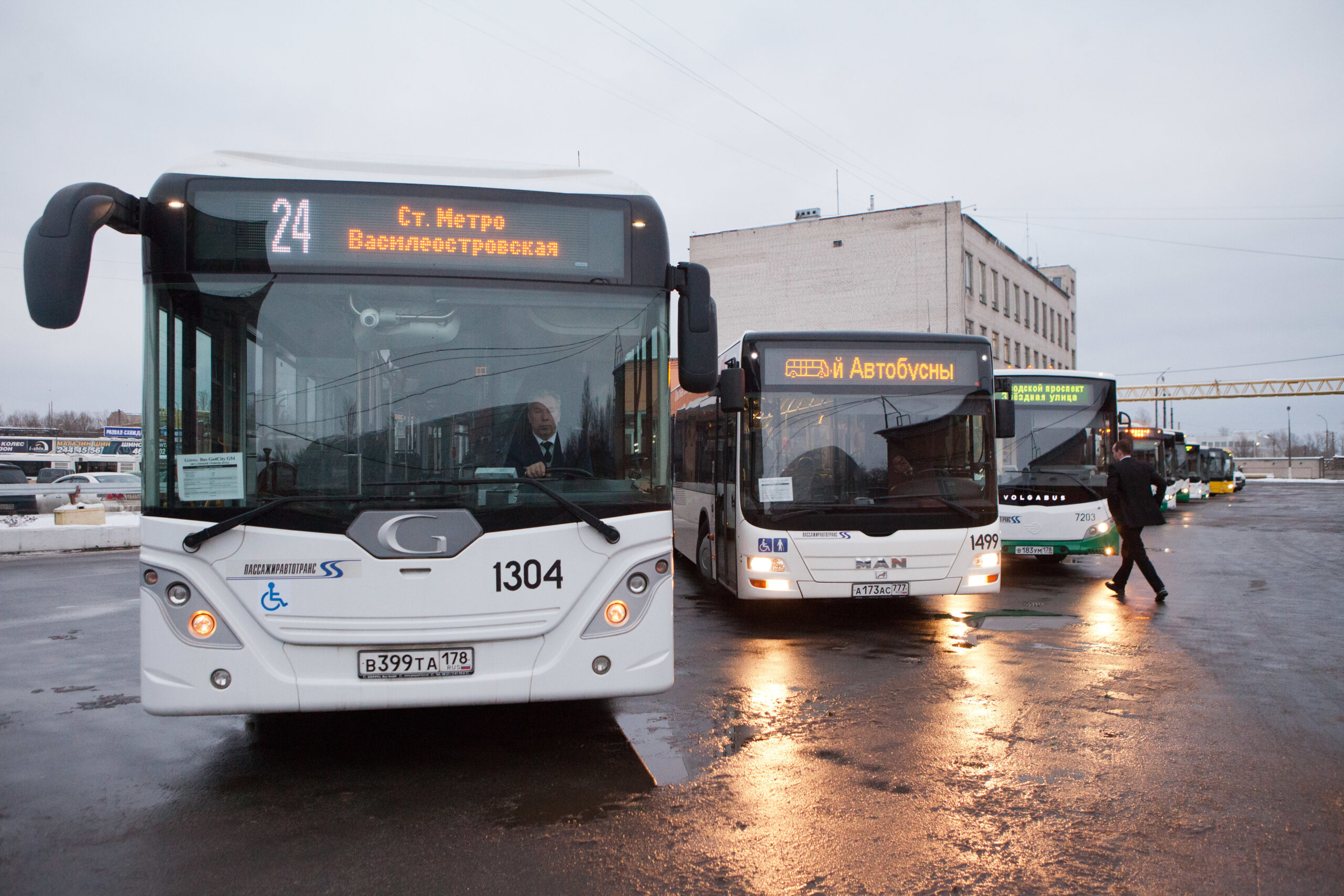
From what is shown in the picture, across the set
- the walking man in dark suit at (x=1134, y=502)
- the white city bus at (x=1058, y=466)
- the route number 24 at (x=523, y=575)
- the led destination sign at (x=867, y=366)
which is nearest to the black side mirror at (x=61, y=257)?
the route number 24 at (x=523, y=575)

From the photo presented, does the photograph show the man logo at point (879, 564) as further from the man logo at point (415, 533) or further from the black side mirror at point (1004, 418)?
the man logo at point (415, 533)

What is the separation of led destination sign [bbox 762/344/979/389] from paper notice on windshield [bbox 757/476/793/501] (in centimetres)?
91

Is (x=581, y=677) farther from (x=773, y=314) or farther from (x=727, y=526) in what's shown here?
(x=773, y=314)

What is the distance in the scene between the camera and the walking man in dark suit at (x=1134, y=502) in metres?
11.3

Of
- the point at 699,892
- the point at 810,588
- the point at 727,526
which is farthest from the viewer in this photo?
the point at 727,526

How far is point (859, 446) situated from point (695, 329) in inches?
181

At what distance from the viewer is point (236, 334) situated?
4.74 m

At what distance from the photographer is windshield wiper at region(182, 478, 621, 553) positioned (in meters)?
4.61

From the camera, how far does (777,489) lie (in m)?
9.38

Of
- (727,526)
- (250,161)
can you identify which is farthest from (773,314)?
(250,161)

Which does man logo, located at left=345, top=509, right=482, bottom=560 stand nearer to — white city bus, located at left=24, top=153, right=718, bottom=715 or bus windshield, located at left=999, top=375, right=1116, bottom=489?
white city bus, located at left=24, top=153, right=718, bottom=715

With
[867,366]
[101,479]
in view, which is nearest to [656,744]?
[867,366]

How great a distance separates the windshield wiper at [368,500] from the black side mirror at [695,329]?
858mm

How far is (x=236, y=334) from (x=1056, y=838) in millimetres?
4324
